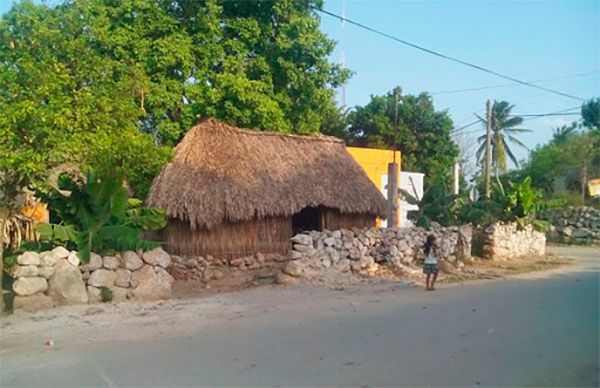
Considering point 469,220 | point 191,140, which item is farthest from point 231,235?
point 469,220

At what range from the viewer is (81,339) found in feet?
25.8

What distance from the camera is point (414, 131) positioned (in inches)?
1201

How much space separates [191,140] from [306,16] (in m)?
6.78

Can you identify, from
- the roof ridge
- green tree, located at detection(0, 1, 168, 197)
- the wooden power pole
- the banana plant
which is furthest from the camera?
the wooden power pole

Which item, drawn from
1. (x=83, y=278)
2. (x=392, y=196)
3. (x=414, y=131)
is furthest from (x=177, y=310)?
(x=414, y=131)

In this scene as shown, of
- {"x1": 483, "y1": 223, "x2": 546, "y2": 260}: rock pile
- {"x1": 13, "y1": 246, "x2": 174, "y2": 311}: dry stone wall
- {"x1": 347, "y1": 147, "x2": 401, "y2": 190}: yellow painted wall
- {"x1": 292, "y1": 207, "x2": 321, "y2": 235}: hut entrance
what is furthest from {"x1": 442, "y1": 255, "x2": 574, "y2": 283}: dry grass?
{"x1": 13, "y1": 246, "x2": 174, "y2": 311}: dry stone wall

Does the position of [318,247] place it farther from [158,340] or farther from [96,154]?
[158,340]

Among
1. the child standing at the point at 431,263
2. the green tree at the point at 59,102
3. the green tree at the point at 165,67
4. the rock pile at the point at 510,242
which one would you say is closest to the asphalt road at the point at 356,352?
the child standing at the point at 431,263

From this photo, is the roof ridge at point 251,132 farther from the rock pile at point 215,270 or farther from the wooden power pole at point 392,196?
the rock pile at point 215,270

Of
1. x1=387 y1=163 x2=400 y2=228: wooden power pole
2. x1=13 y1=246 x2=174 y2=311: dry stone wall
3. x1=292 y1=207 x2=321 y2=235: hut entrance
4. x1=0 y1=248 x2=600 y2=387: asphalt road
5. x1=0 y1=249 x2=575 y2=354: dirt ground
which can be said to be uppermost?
x1=387 y1=163 x2=400 y2=228: wooden power pole

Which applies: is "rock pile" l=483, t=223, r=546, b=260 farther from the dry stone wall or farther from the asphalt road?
the dry stone wall

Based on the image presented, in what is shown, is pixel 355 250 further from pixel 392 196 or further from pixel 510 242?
pixel 510 242

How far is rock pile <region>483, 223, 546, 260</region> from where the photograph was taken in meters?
20.2

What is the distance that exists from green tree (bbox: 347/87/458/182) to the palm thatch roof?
41.6ft
